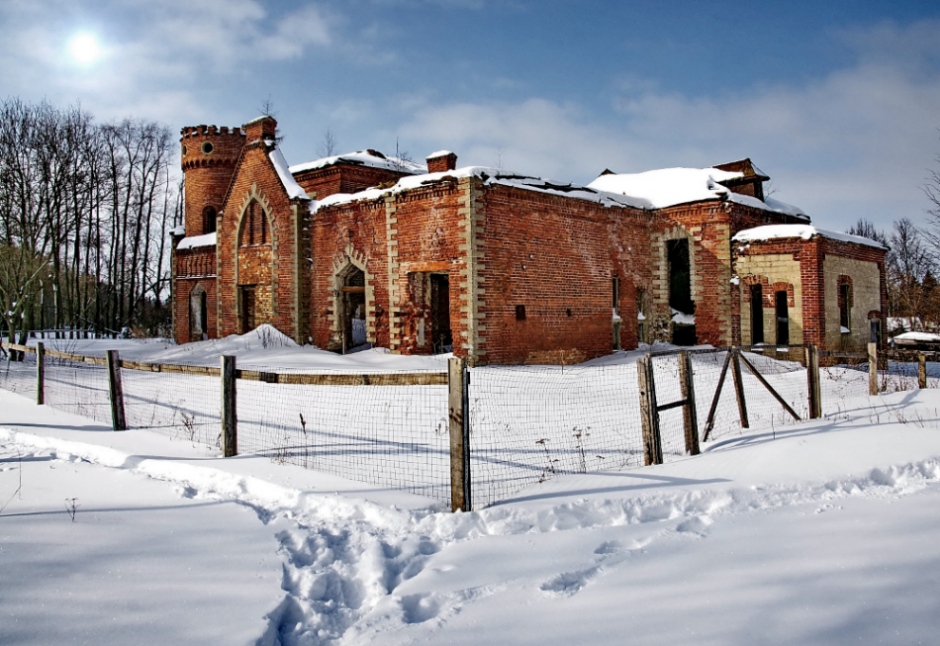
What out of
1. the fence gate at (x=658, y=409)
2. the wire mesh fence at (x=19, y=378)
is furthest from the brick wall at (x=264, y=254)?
the fence gate at (x=658, y=409)

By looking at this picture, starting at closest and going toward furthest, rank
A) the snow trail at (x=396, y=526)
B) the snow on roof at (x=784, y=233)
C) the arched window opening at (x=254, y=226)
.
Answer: the snow trail at (x=396, y=526)
the snow on roof at (x=784, y=233)
the arched window opening at (x=254, y=226)

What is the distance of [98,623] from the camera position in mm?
3342

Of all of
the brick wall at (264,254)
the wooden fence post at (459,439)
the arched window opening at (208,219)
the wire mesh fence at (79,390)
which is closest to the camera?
the wooden fence post at (459,439)

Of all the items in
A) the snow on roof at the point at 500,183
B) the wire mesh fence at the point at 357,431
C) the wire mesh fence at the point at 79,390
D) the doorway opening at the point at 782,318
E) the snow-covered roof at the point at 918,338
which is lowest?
the wire mesh fence at the point at 357,431

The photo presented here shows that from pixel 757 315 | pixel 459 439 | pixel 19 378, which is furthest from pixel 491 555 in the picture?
pixel 757 315

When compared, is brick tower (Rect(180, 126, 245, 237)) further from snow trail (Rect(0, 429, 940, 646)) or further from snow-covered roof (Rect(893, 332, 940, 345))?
snow-covered roof (Rect(893, 332, 940, 345))

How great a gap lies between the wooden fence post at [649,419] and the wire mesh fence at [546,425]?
1.11 feet

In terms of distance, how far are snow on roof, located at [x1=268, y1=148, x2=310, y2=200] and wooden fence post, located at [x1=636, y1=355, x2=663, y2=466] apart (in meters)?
18.0

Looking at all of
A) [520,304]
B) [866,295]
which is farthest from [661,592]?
[866,295]

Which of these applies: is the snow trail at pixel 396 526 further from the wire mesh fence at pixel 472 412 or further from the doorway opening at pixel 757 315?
the doorway opening at pixel 757 315

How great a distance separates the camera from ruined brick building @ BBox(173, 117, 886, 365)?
17.8 metres

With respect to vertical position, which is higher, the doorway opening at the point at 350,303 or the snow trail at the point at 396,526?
the doorway opening at the point at 350,303

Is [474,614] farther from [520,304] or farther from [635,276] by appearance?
[635,276]

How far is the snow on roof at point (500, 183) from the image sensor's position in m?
17.5
